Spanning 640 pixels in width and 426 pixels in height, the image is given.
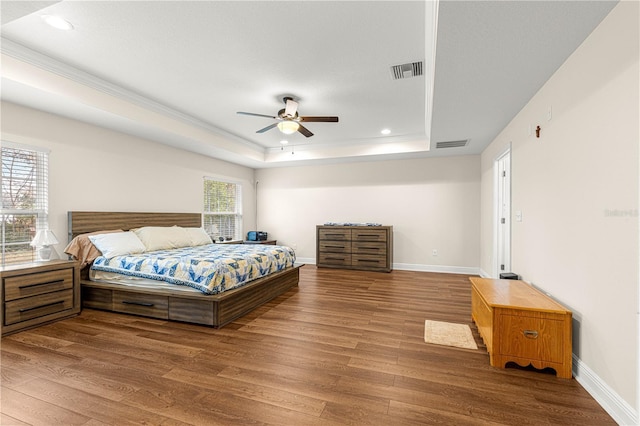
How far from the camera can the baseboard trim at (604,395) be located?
1507mm

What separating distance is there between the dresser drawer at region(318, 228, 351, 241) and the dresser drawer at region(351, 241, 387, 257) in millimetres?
223

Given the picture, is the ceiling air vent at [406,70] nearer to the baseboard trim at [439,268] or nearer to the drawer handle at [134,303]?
the drawer handle at [134,303]

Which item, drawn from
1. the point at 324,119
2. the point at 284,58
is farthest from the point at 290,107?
the point at 284,58

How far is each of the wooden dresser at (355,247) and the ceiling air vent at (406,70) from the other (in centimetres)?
329

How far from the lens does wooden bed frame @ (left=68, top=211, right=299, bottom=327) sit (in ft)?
9.86

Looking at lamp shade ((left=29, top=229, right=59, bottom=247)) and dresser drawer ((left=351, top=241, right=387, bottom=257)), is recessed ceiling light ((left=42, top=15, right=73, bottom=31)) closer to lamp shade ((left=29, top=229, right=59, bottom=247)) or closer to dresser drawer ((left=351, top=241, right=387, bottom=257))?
lamp shade ((left=29, top=229, right=59, bottom=247))

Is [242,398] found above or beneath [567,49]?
beneath

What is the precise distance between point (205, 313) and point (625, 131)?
11.8 feet

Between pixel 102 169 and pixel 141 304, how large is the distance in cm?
216

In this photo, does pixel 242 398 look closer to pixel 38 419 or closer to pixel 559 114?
pixel 38 419

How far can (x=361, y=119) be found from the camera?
182 inches

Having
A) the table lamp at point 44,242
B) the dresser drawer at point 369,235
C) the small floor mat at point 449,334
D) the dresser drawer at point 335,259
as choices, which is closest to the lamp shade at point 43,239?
the table lamp at point 44,242

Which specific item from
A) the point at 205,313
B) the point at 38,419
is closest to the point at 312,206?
the point at 205,313

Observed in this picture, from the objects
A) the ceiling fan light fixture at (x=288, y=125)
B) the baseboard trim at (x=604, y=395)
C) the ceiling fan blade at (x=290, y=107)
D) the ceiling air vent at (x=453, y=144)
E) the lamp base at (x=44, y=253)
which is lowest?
the baseboard trim at (x=604, y=395)
